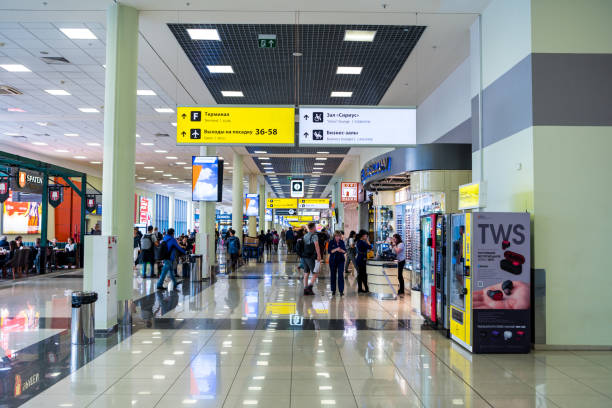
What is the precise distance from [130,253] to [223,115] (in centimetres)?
276

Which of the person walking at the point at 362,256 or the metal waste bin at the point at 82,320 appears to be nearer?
the metal waste bin at the point at 82,320

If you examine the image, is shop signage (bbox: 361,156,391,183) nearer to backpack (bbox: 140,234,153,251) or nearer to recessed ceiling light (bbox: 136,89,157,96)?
recessed ceiling light (bbox: 136,89,157,96)

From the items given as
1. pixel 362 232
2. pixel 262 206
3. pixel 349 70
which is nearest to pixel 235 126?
pixel 349 70

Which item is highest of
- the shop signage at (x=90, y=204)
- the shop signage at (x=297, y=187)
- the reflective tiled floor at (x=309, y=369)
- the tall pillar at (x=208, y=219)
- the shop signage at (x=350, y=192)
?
the shop signage at (x=297, y=187)

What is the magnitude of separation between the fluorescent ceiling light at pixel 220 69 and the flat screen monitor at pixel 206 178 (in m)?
3.50

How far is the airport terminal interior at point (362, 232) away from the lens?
4.95m

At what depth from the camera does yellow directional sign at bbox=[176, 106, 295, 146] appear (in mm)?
7879

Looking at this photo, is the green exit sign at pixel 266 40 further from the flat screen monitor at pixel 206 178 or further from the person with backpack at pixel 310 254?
the flat screen monitor at pixel 206 178

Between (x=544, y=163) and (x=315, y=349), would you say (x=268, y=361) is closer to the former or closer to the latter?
(x=315, y=349)

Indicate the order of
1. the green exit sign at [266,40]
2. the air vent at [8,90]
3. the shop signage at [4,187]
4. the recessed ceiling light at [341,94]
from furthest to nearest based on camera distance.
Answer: the shop signage at [4,187] → the recessed ceiling light at [341,94] → the air vent at [8,90] → the green exit sign at [266,40]

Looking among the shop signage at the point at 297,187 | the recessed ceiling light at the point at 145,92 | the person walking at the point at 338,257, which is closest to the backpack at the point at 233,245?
the recessed ceiling light at the point at 145,92

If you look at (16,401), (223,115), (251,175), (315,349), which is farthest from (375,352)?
(251,175)

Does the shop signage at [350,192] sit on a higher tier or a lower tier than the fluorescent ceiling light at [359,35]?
lower

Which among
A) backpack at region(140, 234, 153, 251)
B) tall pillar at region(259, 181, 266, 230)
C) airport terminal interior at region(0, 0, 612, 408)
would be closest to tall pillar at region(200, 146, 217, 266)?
backpack at region(140, 234, 153, 251)
